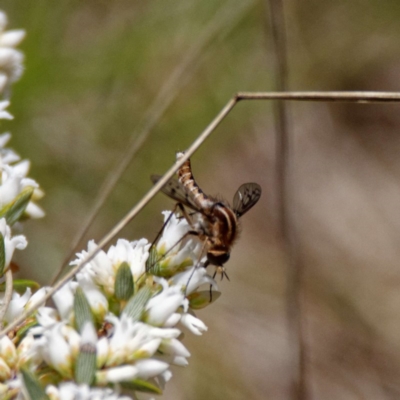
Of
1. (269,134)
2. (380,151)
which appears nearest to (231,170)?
(269,134)

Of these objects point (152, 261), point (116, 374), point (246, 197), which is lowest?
point (116, 374)

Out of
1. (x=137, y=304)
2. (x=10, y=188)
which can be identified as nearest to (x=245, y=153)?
(x=10, y=188)

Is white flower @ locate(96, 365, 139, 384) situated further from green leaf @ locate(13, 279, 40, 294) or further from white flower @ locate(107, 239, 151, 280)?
green leaf @ locate(13, 279, 40, 294)

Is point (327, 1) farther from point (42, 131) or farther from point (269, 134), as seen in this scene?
point (42, 131)

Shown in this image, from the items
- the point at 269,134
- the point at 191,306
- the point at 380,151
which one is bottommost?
the point at 191,306

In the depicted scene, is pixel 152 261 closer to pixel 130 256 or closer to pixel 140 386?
pixel 130 256

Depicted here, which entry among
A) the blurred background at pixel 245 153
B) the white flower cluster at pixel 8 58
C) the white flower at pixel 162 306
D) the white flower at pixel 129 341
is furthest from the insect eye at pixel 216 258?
the blurred background at pixel 245 153
